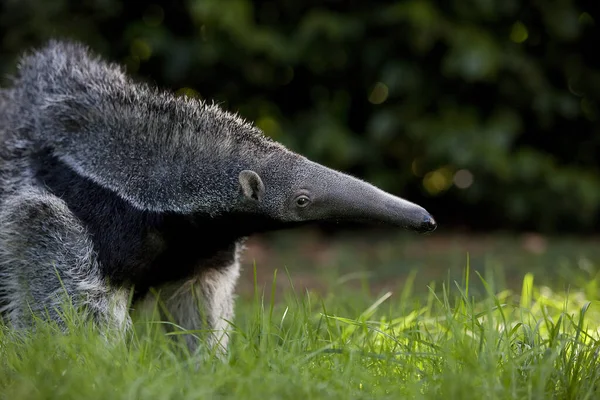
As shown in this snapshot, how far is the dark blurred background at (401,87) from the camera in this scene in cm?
779

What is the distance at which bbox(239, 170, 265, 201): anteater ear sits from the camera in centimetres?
388

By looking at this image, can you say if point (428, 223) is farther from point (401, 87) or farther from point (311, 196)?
point (401, 87)

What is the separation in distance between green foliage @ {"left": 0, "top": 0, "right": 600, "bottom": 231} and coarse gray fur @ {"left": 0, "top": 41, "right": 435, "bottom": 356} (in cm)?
350

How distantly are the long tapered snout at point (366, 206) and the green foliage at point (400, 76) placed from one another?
399 centimetres

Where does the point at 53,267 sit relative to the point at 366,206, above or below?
below

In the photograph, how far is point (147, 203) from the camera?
396 centimetres

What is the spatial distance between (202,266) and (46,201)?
2.83 feet

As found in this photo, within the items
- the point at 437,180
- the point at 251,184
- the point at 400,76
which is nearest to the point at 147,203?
the point at 251,184

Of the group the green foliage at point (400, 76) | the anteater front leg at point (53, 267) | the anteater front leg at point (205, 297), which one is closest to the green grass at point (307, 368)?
the anteater front leg at point (53, 267)

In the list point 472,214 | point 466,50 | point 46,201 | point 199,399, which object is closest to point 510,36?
point 466,50

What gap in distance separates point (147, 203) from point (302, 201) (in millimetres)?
754

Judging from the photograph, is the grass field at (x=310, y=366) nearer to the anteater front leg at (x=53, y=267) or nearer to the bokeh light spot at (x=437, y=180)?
the anteater front leg at (x=53, y=267)

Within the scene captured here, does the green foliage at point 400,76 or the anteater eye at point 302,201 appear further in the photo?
the green foliage at point 400,76

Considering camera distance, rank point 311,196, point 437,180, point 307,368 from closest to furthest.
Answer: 1. point 307,368
2. point 311,196
3. point 437,180
